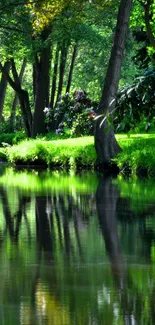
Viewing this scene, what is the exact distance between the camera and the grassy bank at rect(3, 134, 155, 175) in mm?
24375

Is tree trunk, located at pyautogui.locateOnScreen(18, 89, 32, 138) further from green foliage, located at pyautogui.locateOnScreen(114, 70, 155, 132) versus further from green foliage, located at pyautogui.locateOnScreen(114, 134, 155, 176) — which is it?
green foliage, located at pyautogui.locateOnScreen(114, 70, 155, 132)

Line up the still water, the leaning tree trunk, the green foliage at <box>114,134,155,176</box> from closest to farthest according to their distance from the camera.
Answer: the still water
the green foliage at <box>114,134,155,176</box>
the leaning tree trunk

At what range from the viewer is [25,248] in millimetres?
9875

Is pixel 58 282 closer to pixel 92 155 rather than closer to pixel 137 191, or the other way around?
pixel 137 191

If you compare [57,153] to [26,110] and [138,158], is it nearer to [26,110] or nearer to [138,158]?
[138,158]

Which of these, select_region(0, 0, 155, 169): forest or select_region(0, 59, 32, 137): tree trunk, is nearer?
select_region(0, 0, 155, 169): forest

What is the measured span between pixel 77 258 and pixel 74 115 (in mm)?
27781

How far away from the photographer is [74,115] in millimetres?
36812

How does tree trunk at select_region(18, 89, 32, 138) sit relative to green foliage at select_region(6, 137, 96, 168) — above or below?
above

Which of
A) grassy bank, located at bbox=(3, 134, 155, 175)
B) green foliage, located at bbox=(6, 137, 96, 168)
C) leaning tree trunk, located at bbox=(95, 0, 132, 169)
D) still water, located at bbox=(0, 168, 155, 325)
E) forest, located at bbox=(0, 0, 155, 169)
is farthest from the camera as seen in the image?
green foliage, located at bbox=(6, 137, 96, 168)

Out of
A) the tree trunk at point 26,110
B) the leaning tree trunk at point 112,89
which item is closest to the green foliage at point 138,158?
the leaning tree trunk at point 112,89

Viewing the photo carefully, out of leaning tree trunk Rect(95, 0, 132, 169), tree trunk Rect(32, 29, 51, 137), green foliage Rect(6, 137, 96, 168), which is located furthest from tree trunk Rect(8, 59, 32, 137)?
leaning tree trunk Rect(95, 0, 132, 169)

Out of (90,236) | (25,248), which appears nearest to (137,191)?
(90,236)

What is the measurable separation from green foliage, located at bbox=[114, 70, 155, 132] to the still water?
1391mm
